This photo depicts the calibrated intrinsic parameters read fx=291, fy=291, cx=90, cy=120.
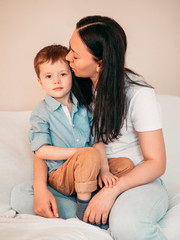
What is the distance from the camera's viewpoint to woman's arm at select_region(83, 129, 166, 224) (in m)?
1.16

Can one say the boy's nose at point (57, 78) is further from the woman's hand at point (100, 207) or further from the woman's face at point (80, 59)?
the woman's hand at point (100, 207)

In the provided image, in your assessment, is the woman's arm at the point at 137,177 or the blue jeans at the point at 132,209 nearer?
the blue jeans at the point at 132,209

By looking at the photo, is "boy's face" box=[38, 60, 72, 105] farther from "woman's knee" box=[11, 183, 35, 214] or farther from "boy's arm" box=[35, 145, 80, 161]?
"woman's knee" box=[11, 183, 35, 214]

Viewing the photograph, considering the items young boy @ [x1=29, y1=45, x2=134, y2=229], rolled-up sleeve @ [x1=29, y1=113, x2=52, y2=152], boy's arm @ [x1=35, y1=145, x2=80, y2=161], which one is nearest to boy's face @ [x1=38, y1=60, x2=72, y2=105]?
young boy @ [x1=29, y1=45, x2=134, y2=229]

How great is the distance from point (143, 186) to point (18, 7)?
4.76 ft

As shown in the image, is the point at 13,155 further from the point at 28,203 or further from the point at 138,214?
the point at 138,214

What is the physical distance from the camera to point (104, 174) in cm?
128

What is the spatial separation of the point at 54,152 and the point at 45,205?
233mm

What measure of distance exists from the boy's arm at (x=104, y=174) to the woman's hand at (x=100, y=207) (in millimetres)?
39

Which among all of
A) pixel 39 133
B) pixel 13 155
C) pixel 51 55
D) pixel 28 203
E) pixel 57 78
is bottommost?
pixel 28 203

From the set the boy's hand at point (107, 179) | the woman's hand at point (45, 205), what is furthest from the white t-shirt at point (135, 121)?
the woman's hand at point (45, 205)

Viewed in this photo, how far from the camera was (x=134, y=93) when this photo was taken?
4.23 feet

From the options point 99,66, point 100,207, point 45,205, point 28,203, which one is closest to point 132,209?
point 100,207

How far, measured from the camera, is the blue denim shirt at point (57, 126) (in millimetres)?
1386
